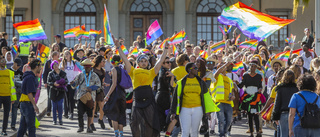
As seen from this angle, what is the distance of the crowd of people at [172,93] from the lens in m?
10.4

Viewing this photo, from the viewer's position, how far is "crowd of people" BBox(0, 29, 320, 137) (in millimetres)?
10445

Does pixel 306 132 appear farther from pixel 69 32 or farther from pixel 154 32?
pixel 69 32

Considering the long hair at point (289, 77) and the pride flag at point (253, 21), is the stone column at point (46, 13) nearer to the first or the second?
the pride flag at point (253, 21)

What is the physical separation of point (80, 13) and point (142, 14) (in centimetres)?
356

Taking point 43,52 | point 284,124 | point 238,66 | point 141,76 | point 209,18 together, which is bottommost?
point 284,124

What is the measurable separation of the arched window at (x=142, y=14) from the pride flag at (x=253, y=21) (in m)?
21.2

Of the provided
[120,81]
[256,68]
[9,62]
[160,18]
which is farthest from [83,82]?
[160,18]

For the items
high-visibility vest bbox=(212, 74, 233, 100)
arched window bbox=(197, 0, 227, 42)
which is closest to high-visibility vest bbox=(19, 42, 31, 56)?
high-visibility vest bbox=(212, 74, 233, 100)

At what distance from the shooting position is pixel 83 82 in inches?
578

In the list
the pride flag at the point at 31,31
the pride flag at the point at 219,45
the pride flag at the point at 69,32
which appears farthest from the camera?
the pride flag at the point at 69,32

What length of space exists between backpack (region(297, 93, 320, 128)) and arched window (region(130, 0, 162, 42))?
27.0 meters

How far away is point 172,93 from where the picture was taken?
41.4ft

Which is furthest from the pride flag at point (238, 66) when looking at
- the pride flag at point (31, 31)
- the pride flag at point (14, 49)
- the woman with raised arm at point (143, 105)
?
the pride flag at point (14, 49)

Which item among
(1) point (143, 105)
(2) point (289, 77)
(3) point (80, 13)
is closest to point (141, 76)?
(1) point (143, 105)
